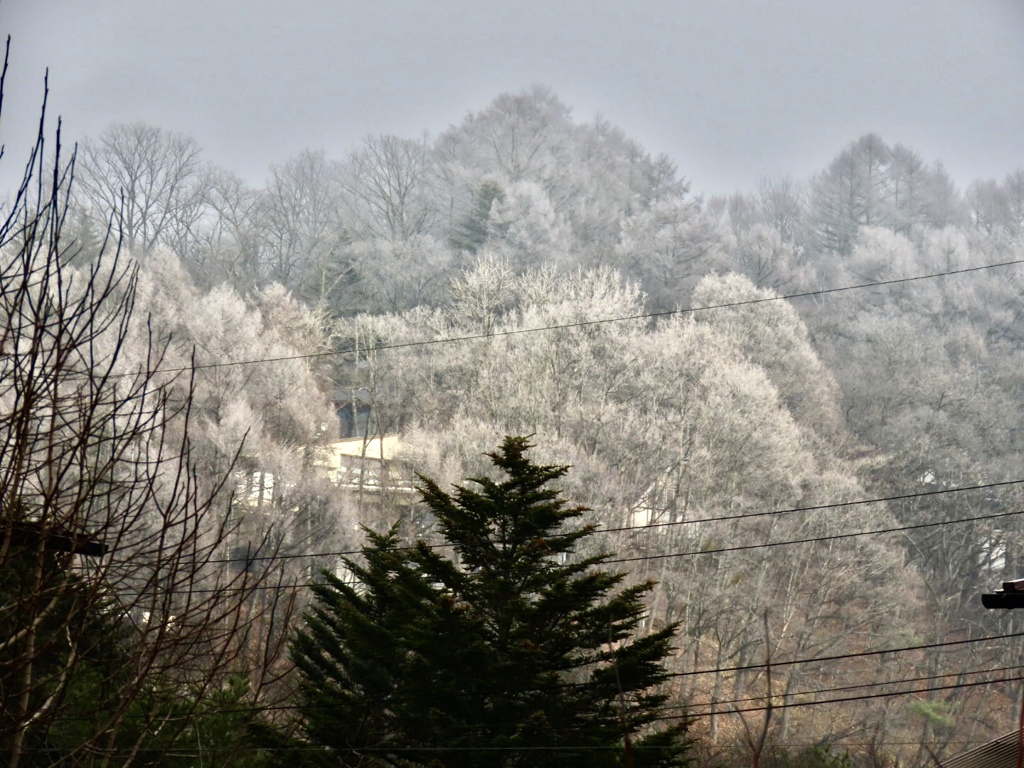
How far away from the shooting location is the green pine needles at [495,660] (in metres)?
10.8

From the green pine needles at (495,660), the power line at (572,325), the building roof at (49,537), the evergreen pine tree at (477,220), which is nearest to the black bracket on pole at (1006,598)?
the green pine needles at (495,660)

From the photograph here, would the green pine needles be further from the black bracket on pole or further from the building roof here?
the building roof

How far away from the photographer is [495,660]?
11.2m

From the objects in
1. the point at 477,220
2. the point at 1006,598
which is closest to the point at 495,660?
the point at 1006,598

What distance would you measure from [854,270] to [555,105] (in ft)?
72.3

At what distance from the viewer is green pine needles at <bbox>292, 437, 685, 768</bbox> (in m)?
10.8

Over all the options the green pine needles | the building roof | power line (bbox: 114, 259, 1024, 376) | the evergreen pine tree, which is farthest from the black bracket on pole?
the evergreen pine tree

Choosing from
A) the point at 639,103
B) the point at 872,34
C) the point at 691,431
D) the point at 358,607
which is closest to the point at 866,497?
the point at 691,431

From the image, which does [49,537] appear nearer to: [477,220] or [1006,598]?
[1006,598]

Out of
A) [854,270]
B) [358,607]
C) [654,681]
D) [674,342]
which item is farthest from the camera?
[854,270]

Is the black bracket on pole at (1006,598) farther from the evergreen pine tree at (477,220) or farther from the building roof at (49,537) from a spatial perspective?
the evergreen pine tree at (477,220)

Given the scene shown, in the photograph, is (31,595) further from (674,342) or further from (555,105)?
(555,105)

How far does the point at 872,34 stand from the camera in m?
76.8

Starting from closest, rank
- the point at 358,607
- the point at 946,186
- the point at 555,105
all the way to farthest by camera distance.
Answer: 1. the point at 358,607
2. the point at 946,186
3. the point at 555,105
